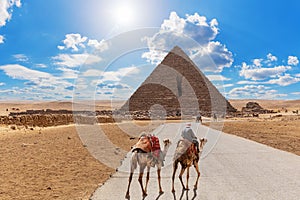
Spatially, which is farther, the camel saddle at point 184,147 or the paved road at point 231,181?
the paved road at point 231,181

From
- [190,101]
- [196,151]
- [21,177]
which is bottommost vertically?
[21,177]

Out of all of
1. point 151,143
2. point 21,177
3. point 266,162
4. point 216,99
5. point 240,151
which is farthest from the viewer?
point 216,99

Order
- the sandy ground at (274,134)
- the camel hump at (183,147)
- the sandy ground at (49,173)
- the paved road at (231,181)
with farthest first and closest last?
the sandy ground at (274,134) → the sandy ground at (49,173) → the paved road at (231,181) → the camel hump at (183,147)

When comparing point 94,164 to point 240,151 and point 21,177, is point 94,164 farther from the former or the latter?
point 240,151

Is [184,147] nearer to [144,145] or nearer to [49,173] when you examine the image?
[144,145]

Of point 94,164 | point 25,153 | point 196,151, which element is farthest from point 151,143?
point 25,153

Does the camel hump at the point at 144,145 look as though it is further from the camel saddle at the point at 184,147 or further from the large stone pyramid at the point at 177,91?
the large stone pyramid at the point at 177,91

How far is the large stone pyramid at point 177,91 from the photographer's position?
127681mm

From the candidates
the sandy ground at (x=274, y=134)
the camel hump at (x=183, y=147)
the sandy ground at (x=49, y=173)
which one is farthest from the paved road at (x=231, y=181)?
the sandy ground at (x=274, y=134)

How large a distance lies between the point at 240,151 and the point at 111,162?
6.56 metres

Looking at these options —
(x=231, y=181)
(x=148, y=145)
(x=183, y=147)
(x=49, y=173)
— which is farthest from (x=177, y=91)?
(x=148, y=145)

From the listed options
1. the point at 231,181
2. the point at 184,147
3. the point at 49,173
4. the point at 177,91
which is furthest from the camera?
the point at 177,91

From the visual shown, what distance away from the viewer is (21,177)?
11031 millimetres

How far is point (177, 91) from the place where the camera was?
139 meters
